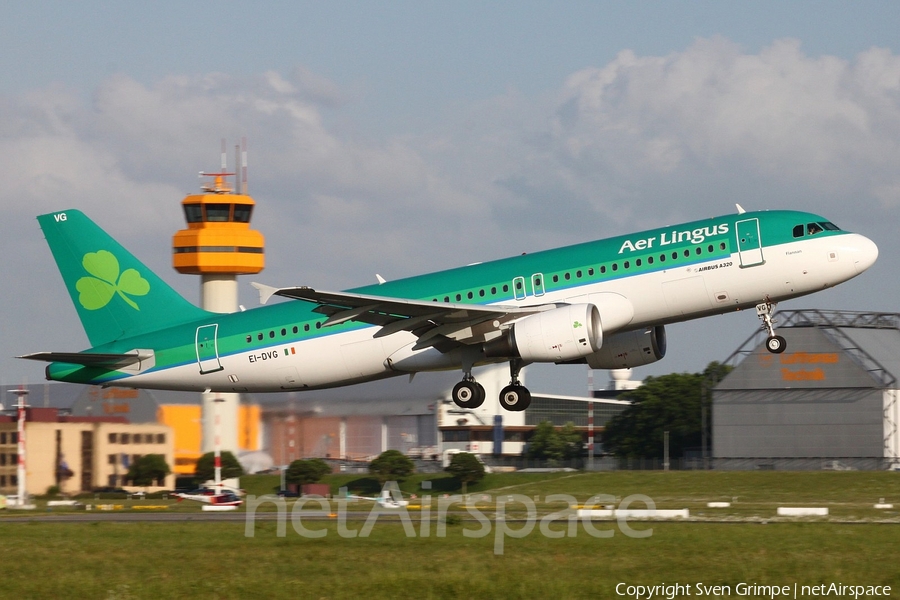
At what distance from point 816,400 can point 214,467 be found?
46736 millimetres

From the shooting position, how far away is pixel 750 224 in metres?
32.3

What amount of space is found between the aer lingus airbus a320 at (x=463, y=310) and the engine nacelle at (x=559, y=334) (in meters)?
0.04

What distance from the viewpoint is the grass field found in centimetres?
2189

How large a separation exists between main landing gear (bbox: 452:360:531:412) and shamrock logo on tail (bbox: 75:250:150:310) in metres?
10.9

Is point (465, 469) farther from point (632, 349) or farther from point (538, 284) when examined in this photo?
point (538, 284)

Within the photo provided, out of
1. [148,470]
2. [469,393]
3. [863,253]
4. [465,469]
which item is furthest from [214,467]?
[863,253]

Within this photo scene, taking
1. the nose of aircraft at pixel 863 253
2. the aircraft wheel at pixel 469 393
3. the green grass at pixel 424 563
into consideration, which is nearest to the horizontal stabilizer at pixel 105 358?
the green grass at pixel 424 563

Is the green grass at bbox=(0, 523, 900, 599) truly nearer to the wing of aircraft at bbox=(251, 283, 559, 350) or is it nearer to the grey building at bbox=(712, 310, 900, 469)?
the wing of aircraft at bbox=(251, 283, 559, 350)

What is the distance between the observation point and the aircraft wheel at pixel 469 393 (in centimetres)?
3553

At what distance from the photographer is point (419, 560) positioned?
24.8 meters

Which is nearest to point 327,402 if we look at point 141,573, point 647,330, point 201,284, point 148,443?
point 148,443

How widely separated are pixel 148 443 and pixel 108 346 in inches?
1136

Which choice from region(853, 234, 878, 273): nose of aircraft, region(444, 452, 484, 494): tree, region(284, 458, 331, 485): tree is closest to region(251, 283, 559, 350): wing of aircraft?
region(853, 234, 878, 273): nose of aircraft

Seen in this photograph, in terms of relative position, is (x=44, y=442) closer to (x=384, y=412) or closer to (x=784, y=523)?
(x=384, y=412)
